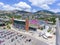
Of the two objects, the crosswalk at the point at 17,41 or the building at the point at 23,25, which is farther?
the building at the point at 23,25

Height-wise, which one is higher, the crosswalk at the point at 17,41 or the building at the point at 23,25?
the building at the point at 23,25

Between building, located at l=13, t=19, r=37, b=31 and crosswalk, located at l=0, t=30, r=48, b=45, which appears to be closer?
crosswalk, located at l=0, t=30, r=48, b=45

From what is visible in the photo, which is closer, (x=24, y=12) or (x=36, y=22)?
(x=24, y=12)

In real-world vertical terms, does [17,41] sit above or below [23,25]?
below

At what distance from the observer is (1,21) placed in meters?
6.39

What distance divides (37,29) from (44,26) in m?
0.50

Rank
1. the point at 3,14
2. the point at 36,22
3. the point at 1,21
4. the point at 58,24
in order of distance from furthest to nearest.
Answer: the point at 36,22 < the point at 1,21 < the point at 3,14 < the point at 58,24

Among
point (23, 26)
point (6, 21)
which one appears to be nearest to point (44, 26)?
point (23, 26)

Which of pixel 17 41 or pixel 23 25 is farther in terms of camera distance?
pixel 23 25

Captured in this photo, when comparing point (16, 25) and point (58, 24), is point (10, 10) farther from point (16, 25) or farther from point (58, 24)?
point (58, 24)

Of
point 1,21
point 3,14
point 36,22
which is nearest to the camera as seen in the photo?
point 3,14

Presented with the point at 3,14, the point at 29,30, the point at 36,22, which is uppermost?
the point at 3,14

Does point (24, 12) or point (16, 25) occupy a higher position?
point (24, 12)

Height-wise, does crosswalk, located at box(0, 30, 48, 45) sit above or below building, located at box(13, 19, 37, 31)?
below
